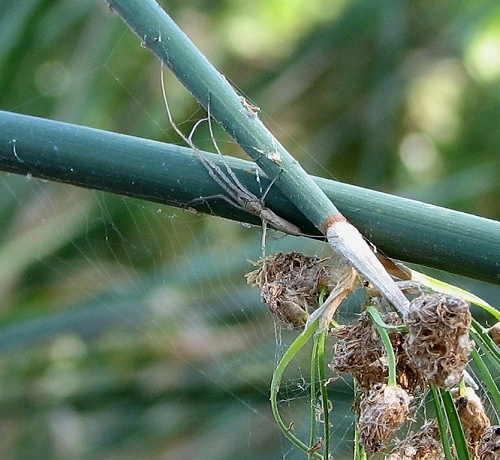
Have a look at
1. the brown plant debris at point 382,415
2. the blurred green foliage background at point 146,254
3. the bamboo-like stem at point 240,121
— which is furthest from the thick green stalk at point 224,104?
the blurred green foliage background at point 146,254

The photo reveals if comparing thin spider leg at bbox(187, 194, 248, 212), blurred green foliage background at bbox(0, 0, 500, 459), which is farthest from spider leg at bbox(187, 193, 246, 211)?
blurred green foliage background at bbox(0, 0, 500, 459)

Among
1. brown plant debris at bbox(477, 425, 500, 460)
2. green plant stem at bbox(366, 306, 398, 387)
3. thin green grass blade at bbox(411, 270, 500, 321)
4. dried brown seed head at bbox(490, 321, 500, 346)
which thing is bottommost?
brown plant debris at bbox(477, 425, 500, 460)

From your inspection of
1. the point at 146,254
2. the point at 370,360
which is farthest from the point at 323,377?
the point at 146,254

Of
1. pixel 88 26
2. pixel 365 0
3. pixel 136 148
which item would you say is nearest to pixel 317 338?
pixel 136 148

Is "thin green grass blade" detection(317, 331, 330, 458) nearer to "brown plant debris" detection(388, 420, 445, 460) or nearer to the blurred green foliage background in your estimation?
"brown plant debris" detection(388, 420, 445, 460)

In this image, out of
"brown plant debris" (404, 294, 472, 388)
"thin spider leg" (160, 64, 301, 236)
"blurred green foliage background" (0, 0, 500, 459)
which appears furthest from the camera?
"blurred green foliage background" (0, 0, 500, 459)

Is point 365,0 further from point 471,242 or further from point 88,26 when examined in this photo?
point 471,242
